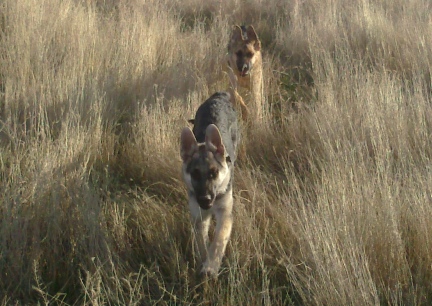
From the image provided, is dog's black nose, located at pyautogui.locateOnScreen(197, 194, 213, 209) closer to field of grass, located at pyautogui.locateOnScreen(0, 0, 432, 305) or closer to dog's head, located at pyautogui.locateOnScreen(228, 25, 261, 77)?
field of grass, located at pyautogui.locateOnScreen(0, 0, 432, 305)

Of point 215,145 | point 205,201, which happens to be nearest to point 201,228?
point 205,201

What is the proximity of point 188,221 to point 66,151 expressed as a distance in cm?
118

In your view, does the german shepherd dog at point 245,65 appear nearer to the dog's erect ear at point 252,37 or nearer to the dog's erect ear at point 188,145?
the dog's erect ear at point 252,37

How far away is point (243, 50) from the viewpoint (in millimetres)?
6578

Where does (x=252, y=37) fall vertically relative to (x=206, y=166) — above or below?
above

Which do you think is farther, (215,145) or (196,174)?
(215,145)

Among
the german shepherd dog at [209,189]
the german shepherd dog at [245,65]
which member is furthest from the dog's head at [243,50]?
the german shepherd dog at [209,189]

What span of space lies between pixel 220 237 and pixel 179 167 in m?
1.15

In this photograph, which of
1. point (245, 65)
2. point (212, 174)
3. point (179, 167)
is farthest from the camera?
point (245, 65)

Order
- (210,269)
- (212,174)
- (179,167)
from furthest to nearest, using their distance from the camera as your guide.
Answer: (179,167) → (212,174) → (210,269)

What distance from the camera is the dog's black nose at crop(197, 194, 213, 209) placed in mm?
3381

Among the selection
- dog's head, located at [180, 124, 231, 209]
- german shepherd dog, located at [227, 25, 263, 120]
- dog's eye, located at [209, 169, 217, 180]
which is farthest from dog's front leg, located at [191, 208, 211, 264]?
german shepherd dog, located at [227, 25, 263, 120]

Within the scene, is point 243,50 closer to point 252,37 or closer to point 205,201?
point 252,37

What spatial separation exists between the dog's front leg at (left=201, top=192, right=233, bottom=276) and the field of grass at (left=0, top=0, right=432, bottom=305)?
8 cm
